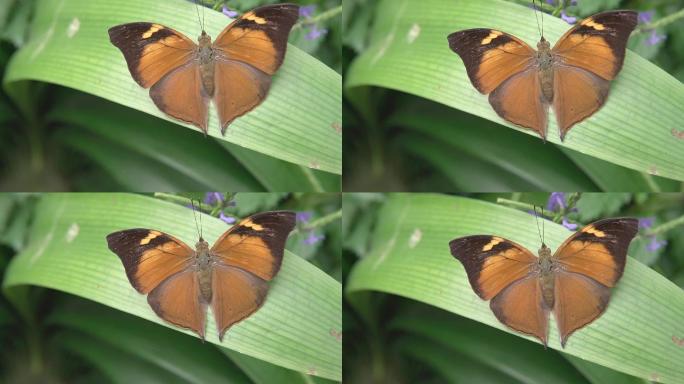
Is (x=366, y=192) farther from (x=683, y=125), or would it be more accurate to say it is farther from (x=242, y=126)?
(x=683, y=125)

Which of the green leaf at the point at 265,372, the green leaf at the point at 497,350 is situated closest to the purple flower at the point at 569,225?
the green leaf at the point at 497,350

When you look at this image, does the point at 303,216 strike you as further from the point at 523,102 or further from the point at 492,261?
the point at 523,102

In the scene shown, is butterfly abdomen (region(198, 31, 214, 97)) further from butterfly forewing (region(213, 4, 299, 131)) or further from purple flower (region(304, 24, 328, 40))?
purple flower (region(304, 24, 328, 40))

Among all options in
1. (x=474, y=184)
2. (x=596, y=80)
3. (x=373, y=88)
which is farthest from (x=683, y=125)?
(x=373, y=88)

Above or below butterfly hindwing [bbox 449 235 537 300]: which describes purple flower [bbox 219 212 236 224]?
above

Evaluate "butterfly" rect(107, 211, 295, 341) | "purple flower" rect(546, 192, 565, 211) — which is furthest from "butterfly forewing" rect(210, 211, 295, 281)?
"purple flower" rect(546, 192, 565, 211)

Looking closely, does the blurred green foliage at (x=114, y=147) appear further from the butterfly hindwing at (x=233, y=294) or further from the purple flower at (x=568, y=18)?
the purple flower at (x=568, y=18)
